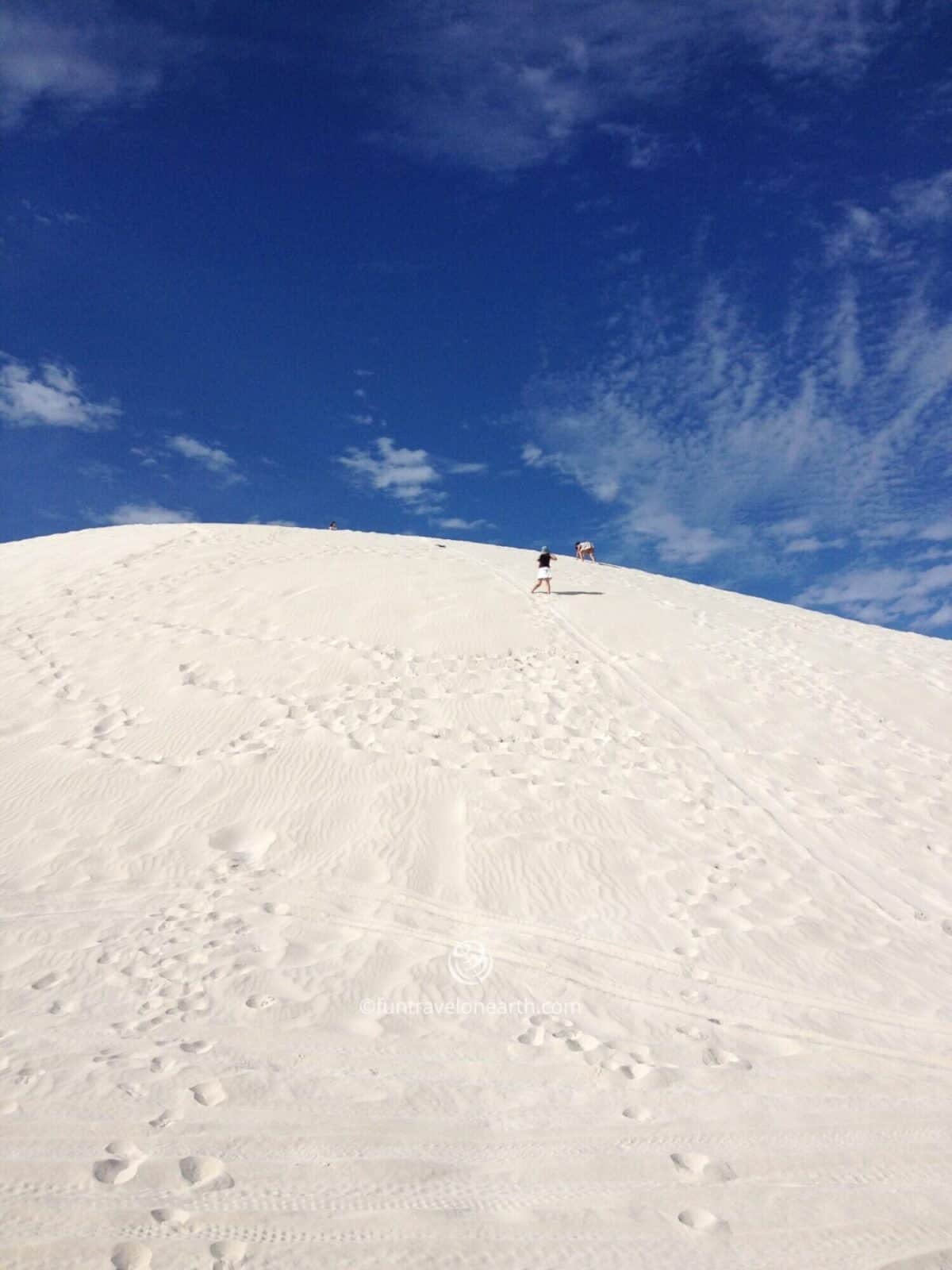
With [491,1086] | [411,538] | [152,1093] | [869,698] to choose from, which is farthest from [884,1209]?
[411,538]

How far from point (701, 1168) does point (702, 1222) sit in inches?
12.6

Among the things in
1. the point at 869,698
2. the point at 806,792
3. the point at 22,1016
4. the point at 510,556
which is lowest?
the point at 22,1016

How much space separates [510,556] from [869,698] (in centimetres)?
1346

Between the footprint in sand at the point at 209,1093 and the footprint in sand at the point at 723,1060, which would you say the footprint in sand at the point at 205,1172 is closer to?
the footprint in sand at the point at 209,1093

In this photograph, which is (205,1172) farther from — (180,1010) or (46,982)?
(46,982)

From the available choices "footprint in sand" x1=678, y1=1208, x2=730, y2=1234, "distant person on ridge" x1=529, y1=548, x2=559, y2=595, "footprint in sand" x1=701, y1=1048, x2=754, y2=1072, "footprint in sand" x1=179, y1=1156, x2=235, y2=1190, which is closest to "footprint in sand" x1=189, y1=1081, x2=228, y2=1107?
"footprint in sand" x1=179, y1=1156, x2=235, y2=1190

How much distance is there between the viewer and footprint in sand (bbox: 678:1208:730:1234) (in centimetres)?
302

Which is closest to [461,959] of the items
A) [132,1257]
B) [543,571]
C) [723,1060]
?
[723,1060]

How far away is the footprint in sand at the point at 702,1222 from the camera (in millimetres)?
3021

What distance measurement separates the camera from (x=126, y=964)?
484 cm

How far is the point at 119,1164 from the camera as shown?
3.13m

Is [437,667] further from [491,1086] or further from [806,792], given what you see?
[491,1086]

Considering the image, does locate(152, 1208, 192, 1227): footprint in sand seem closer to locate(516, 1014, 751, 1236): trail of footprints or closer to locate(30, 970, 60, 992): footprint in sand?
locate(516, 1014, 751, 1236): trail of footprints

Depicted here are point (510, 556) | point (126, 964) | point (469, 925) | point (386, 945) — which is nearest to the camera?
point (126, 964)
